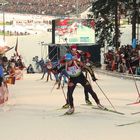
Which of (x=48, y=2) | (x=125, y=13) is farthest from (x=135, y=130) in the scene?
(x=48, y=2)

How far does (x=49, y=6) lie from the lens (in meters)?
71.8

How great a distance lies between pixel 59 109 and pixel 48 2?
5399cm

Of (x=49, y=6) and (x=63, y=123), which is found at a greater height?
(x=49, y=6)

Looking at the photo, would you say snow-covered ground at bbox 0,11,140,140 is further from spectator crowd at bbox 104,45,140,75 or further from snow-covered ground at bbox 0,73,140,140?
spectator crowd at bbox 104,45,140,75

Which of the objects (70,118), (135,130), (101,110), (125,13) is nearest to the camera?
(135,130)

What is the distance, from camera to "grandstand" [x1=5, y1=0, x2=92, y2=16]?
70688 mm

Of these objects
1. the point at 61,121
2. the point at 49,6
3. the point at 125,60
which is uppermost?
the point at 49,6

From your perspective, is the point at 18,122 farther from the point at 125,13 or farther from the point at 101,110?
the point at 125,13

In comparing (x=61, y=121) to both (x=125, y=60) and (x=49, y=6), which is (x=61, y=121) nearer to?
(x=125, y=60)

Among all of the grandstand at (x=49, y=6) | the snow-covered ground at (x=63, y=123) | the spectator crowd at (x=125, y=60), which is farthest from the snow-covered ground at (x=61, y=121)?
the grandstand at (x=49, y=6)

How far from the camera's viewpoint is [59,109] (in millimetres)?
17156

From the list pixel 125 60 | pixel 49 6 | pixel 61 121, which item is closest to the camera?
pixel 61 121

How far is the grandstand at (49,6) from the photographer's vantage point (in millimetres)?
70688

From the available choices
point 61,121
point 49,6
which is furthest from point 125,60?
point 49,6
